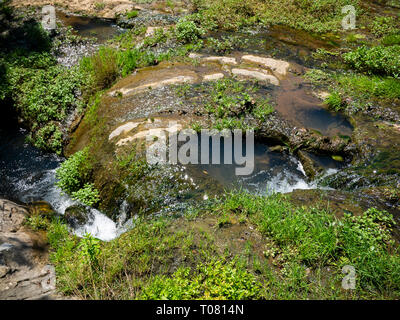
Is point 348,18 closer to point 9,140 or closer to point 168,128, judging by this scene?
point 168,128

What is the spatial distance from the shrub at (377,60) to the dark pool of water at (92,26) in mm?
7604

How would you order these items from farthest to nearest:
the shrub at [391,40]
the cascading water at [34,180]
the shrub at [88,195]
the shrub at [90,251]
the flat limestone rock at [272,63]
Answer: the shrub at [391,40] → the flat limestone rock at [272,63] → the shrub at [88,195] → the cascading water at [34,180] → the shrub at [90,251]

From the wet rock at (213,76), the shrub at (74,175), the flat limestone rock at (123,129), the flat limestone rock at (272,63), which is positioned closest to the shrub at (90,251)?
the shrub at (74,175)

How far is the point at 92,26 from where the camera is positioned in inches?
428

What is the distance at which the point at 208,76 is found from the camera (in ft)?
24.5

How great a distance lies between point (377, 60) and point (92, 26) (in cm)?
940

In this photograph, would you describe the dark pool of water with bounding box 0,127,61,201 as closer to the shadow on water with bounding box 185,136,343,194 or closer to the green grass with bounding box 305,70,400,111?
the shadow on water with bounding box 185,136,343,194

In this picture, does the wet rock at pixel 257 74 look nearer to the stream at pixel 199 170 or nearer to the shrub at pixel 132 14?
the stream at pixel 199 170

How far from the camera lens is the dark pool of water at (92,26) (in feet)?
33.7

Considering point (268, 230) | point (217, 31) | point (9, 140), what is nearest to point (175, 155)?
point (268, 230)

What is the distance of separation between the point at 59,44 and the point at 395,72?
9890 mm

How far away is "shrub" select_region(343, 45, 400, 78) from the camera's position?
7.66 m

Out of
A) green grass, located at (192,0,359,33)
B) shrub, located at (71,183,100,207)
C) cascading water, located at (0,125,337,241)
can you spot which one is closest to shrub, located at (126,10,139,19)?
green grass, located at (192,0,359,33)

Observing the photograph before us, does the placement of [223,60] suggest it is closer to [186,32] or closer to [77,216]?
[186,32]
